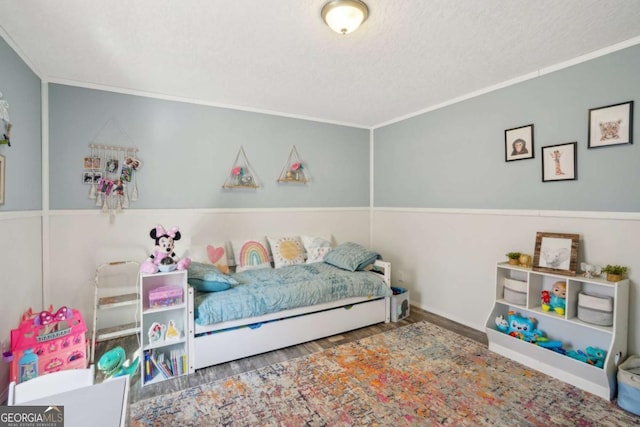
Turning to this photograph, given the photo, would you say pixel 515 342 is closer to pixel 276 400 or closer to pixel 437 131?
pixel 276 400

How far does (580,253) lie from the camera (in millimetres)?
2346

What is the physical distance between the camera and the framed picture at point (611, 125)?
2106 millimetres

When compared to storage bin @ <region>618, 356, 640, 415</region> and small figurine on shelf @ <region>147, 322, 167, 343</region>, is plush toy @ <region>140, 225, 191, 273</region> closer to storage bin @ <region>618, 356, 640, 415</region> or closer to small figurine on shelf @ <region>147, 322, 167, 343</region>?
small figurine on shelf @ <region>147, 322, 167, 343</region>

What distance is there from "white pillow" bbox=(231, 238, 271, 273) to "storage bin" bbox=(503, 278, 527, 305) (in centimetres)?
235

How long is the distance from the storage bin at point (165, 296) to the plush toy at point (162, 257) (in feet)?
0.50

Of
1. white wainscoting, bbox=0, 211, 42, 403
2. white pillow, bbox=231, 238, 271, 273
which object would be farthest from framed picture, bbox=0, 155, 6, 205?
white pillow, bbox=231, 238, 271, 273

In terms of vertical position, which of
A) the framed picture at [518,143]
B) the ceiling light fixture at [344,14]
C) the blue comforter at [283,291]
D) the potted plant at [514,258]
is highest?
the ceiling light fixture at [344,14]

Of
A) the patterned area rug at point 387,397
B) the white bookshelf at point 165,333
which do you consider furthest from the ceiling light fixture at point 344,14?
the patterned area rug at point 387,397

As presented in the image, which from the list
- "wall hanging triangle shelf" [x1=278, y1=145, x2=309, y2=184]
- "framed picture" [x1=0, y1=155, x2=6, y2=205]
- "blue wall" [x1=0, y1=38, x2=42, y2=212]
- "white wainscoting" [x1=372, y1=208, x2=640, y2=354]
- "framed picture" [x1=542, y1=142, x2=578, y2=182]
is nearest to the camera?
"framed picture" [x1=0, y1=155, x2=6, y2=205]

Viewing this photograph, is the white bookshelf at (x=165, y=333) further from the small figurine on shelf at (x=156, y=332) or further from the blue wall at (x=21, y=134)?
the blue wall at (x=21, y=134)

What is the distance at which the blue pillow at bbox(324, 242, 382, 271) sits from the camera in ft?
10.8

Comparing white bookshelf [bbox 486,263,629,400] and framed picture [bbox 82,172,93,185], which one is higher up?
framed picture [bbox 82,172,93,185]

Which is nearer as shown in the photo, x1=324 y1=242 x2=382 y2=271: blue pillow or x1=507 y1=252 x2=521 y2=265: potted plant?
x1=507 y1=252 x2=521 y2=265: potted plant

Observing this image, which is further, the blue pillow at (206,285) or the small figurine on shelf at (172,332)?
the blue pillow at (206,285)
